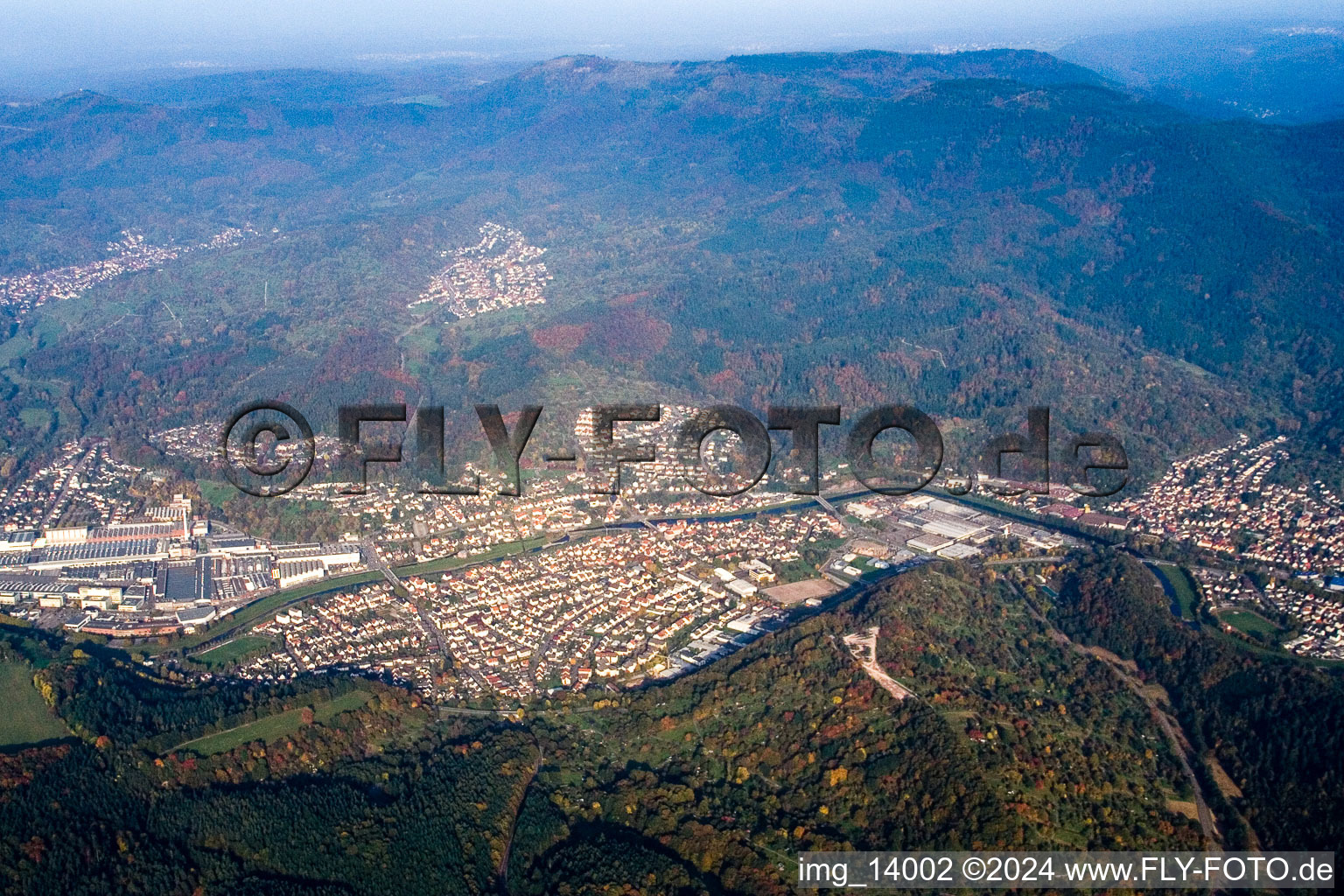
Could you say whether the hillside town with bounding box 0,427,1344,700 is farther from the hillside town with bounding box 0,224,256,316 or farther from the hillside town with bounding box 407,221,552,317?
the hillside town with bounding box 0,224,256,316

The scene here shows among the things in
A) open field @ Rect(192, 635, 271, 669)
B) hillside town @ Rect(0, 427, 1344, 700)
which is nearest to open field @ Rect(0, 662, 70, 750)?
hillside town @ Rect(0, 427, 1344, 700)

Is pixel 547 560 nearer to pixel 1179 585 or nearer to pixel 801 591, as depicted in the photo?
pixel 801 591

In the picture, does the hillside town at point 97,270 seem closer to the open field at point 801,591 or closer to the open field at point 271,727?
the open field at point 271,727

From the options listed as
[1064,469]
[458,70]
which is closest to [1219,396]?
[1064,469]

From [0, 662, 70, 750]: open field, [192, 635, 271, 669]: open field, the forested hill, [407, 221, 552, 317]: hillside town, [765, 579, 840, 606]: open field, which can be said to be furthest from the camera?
[407, 221, 552, 317]: hillside town

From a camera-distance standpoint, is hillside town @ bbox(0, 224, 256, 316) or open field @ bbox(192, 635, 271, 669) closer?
open field @ bbox(192, 635, 271, 669)

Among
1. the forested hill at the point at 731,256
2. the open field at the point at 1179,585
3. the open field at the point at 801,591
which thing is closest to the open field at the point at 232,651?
the open field at the point at 801,591
